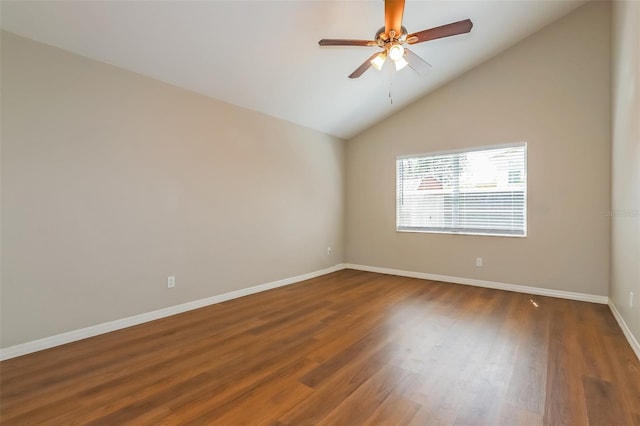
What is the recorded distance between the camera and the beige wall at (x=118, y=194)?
7.59ft

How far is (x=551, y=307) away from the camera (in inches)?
131

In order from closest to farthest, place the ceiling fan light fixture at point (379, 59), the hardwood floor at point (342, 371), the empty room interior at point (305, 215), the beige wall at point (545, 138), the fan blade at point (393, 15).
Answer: the hardwood floor at point (342, 371) → the empty room interior at point (305, 215) → the fan blade at point (393, 15) → the ceiling fan light fixture at point (379, 59) → the beige wall at point (545, 138)

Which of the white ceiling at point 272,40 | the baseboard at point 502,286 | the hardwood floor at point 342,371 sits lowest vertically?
the hardwood floor at point 342,371

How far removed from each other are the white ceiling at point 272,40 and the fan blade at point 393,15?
765mm

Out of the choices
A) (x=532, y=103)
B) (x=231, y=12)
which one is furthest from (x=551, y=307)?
(x=231, y=12)

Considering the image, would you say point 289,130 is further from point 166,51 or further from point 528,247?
point 528,247

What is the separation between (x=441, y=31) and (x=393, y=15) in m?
0.41

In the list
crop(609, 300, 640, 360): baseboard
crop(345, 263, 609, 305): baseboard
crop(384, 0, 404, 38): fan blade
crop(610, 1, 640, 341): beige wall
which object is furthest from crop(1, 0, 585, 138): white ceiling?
crop(609, 300, 640, 360): baseboard

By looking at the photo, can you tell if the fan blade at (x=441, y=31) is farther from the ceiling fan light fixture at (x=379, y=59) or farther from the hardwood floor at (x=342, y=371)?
the hardwood floor at (x=342, y=371)

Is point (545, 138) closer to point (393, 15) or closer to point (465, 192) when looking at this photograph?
point (465, 192)

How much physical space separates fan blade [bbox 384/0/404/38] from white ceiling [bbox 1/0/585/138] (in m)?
0.77

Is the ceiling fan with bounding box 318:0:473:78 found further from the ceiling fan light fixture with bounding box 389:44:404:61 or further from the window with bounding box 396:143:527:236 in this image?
the window with bounding box 396:143:527:236

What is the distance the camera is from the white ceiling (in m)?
2.31

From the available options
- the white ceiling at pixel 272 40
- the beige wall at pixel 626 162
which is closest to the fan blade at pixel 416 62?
the white ceiling at pixel 272 40
